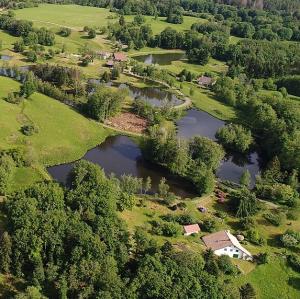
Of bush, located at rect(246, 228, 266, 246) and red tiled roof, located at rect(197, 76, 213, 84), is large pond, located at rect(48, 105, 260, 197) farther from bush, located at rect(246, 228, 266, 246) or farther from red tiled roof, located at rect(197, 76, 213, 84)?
red tiled roof, located at rect(197, 76, 213, 84)

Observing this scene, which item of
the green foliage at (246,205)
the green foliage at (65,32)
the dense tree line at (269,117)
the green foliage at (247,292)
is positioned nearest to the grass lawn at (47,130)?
the green foliage at (246,205)

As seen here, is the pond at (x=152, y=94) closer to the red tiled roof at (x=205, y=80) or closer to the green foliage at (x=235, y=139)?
the red tiled roof at (x=205, y=80)

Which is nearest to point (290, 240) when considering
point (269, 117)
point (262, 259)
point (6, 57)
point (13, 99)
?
point (262, 259)

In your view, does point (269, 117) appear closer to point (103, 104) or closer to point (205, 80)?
point (205, 80)

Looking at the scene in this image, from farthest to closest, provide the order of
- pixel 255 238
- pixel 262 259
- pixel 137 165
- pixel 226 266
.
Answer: pixel 137 165
pixel 255 238
pixel 262 259
pixel 226 266

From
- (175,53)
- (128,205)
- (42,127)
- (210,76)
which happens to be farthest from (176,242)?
(175,53)

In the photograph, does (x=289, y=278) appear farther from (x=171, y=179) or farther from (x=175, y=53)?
(x=175, y=53)

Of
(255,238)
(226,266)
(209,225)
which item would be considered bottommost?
(255,238)
